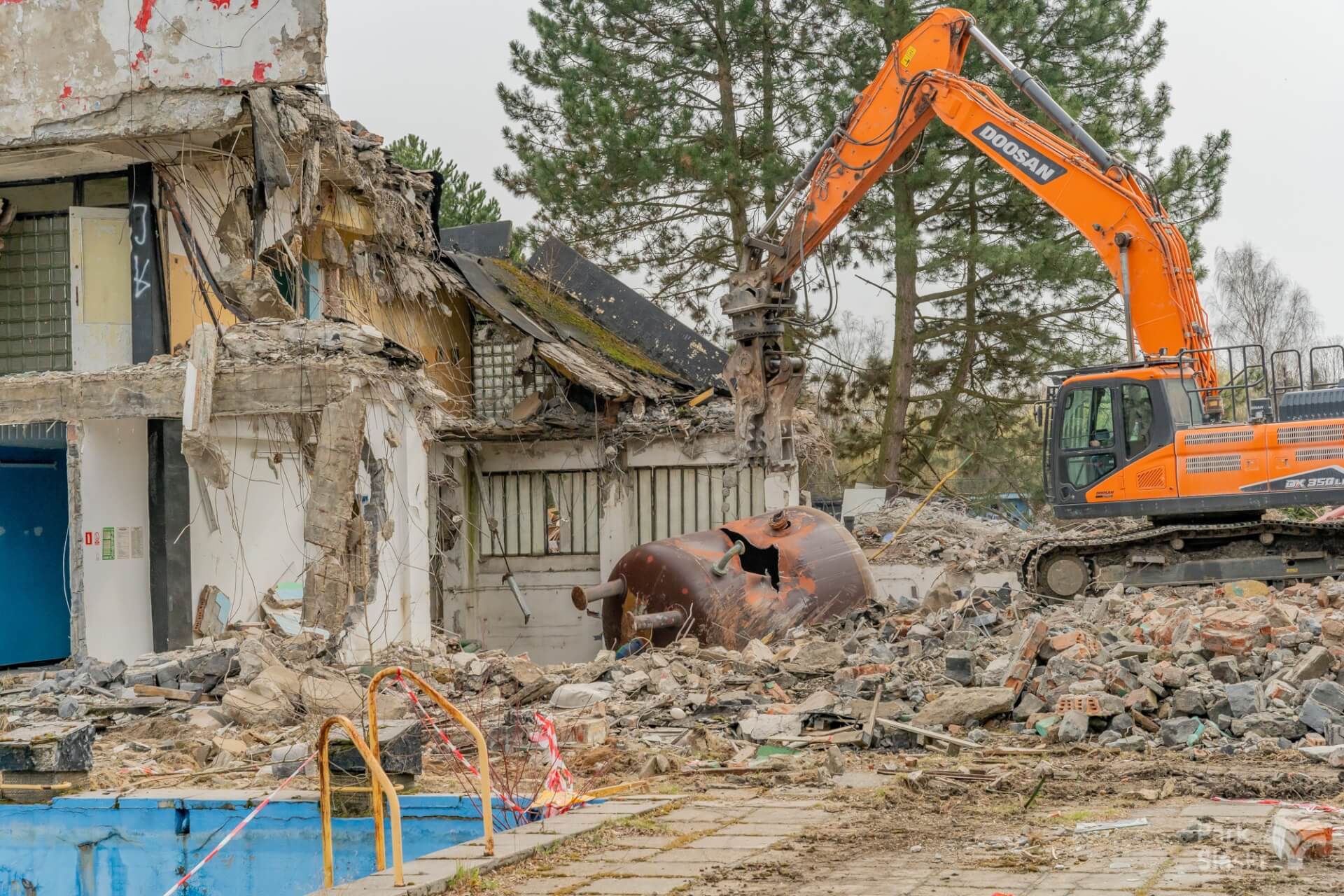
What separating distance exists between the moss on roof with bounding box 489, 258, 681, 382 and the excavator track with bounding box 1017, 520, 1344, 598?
6.70 metres

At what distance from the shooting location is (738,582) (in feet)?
49.3

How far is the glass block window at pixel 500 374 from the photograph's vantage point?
2031 centimetres

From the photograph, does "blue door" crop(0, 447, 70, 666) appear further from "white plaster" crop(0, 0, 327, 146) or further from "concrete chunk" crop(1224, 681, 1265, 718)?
"concrete chunk" crop(1224, 681, 1265, 718)

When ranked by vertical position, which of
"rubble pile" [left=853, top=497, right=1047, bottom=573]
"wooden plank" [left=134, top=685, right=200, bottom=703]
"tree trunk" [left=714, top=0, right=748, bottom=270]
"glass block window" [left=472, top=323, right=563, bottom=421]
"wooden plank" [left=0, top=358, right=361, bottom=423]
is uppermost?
"tree trunk" [left=714, top=0, right=748, bottom=270]

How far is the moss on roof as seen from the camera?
2105 cm

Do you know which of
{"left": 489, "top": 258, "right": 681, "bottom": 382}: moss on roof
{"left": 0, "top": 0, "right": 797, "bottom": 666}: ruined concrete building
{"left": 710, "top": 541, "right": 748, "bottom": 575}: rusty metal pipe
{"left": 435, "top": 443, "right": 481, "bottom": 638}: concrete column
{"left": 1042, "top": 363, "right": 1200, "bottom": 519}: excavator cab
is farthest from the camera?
{"left": 489, "top": 258, "right": 681, "bottom": 382}: moss on roof

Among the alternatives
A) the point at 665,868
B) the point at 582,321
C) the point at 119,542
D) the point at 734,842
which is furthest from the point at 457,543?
the point at 665,868

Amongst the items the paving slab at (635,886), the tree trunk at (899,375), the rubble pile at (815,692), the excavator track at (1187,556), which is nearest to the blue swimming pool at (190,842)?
the rubble pile at (815,692)

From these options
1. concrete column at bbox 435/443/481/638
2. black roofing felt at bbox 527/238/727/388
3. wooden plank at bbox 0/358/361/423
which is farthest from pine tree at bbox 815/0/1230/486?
wooden plank at bbox 0/358/361/423

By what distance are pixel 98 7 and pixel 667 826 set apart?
37.5 feet

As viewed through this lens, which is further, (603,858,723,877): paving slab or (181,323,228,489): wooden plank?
(181,323,228,489): wooden plank

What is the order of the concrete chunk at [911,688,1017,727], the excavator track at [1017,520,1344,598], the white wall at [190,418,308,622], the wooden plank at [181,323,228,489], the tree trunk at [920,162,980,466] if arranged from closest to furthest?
the concrete chunk at [911,688,1017,727] < the wooden plank at [181,323,228,489] < the white wall at [190,418,308,622] < the excavator track at [1017,520,1344,598] < the tree trunk at [920,162,980,466]

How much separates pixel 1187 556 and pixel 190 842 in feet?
38.6

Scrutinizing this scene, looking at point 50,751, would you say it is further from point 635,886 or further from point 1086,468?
point 1086,468
